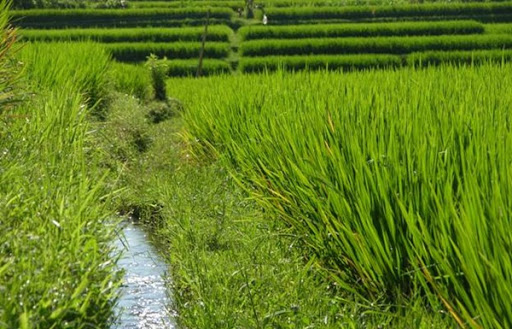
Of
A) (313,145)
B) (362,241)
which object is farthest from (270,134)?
(362,241)

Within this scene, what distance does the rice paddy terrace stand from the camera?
25.2 meters

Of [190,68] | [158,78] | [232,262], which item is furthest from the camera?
[190,68]

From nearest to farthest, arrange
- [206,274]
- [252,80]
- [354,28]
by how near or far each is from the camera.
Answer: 1. [206,274]
2. [252,80]
3. [354,28]

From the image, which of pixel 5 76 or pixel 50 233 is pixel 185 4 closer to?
pixel 5 76

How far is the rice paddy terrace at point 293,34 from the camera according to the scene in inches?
994

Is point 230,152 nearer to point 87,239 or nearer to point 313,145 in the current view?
point 313,145

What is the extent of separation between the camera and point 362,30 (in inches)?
1134

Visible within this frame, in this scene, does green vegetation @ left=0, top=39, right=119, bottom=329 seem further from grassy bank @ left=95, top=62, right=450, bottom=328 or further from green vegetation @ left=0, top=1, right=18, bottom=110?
grassy bank @ left=95, top=62, right=450, bottom=328

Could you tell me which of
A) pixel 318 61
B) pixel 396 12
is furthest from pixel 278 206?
pixel 396 12

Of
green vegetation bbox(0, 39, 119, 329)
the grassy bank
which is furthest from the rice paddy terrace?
green vegetation bbox(0, 39, 119, 329)

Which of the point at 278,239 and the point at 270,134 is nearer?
the point at 278,239

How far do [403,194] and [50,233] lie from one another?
166 cm

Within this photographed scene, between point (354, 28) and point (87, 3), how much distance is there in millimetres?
12414

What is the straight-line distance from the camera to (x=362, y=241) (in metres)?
4.52
